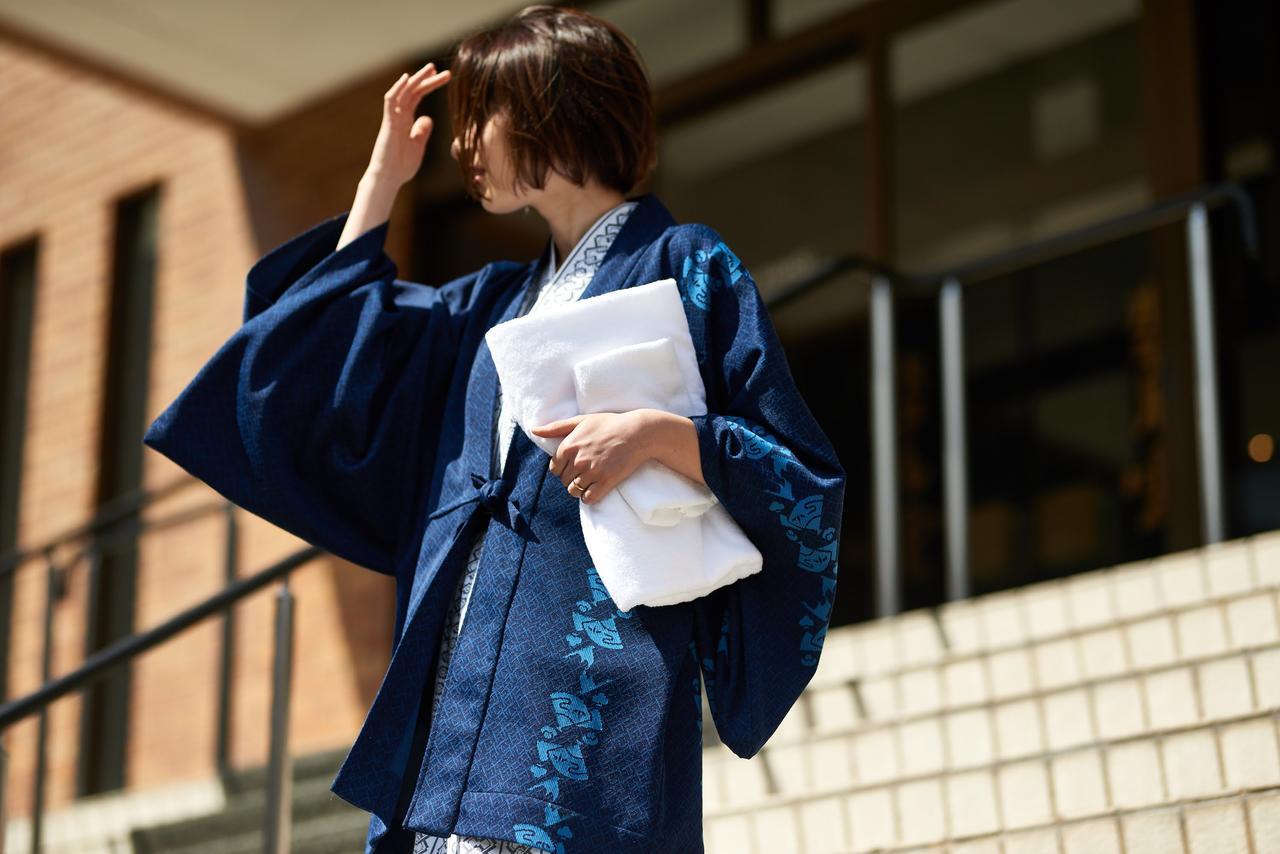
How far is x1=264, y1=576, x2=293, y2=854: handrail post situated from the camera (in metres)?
3.32

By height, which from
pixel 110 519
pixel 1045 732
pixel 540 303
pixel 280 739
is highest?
pixel 540 303

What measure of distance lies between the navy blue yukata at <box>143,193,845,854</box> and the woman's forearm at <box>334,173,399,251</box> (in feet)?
0.06

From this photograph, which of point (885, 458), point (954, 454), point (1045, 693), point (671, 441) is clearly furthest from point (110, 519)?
point (671, 441)

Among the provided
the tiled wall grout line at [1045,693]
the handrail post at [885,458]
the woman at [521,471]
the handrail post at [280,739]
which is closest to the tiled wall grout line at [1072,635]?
the tiled wall grout line at [1045,693]

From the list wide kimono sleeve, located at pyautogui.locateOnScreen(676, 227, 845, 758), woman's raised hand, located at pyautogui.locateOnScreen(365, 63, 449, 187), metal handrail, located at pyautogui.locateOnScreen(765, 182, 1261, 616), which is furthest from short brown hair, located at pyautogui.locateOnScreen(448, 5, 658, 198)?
metal handrail, located at pyautogui.locateOnScreen(765, 182, 1261, 616)

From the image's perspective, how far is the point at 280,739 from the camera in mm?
3428

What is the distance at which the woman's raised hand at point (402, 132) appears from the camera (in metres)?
2.03

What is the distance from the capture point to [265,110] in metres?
7.07

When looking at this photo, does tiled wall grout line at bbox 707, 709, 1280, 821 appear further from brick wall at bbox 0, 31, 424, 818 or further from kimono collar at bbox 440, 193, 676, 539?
brick wall at bbox 0, 31, 424, 818

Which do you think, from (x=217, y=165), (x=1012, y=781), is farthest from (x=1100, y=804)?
(x=217, y=165)

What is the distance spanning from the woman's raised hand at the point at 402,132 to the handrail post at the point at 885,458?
8.09 ft

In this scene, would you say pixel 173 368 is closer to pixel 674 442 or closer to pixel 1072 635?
pixel 1072 635

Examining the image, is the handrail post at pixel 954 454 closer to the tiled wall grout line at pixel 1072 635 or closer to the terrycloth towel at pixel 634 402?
the tiled wall grout line at pixel 1072 635

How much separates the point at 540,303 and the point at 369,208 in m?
0.28
